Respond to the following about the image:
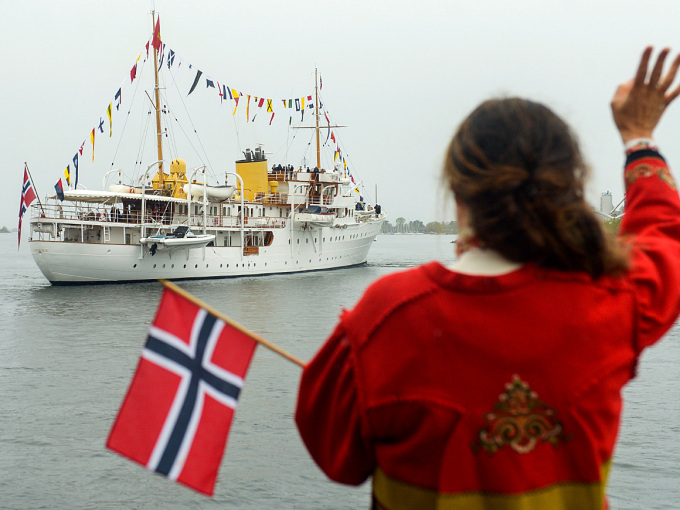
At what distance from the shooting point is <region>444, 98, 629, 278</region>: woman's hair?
1.30m

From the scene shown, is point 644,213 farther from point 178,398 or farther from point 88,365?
point 88,365

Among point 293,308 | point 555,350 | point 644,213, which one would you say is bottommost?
point 293,308

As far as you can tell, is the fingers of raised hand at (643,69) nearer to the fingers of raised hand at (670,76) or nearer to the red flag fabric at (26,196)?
the fingers of raised hand at (670,76)

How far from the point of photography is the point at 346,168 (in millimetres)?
44094

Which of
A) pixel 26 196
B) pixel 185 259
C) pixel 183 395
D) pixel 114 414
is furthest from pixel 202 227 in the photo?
pixel 183 395

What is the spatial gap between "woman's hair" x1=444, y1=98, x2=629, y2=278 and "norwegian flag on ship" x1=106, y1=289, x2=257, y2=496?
0.76 m

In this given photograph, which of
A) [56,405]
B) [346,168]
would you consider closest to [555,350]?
[56,405]

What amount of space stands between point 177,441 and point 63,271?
2913cm

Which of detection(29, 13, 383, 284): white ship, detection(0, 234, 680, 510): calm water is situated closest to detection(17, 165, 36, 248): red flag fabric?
detection(29, 13, 383, 284): white ship

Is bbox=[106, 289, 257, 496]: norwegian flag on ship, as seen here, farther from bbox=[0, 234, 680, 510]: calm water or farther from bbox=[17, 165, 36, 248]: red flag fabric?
bbox=[17, 165, 36, 248]: red flag fabric

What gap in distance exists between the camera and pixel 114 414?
32.3ft

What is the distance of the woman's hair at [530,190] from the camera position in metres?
1.30

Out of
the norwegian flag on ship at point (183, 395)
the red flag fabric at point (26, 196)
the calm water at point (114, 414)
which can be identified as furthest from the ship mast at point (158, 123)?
the norwegian flag on ship at point (183, 395)

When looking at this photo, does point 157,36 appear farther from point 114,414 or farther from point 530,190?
point 530,190
